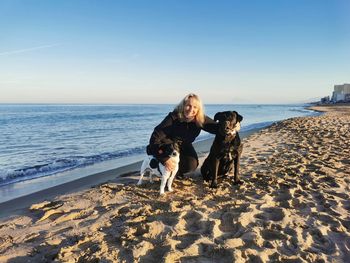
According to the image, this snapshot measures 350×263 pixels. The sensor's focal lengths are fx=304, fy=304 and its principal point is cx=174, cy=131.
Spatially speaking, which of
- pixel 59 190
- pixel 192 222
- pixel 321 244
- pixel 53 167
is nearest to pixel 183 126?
pixel 192 222

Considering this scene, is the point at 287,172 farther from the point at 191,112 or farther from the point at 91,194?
the point at 91,194

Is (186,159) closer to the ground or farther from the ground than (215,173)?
farther from the ground

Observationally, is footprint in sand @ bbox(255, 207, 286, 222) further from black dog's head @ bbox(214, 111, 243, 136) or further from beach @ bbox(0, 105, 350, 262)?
black dog's head @ bbox(214, 111, 243, 136)

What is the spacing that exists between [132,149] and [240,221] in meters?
7.41

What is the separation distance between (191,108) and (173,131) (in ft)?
1.61

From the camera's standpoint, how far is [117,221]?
11.4 ft

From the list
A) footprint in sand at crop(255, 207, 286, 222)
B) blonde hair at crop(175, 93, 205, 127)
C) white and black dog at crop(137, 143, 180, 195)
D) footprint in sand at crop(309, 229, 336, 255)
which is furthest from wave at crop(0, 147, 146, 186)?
footprint in sand at crop(309, 229, 336, 255)

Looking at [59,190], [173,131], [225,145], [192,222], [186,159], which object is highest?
[173,131]

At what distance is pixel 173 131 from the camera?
195 inches

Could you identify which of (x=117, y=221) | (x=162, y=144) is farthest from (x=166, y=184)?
(x=117, y=221)

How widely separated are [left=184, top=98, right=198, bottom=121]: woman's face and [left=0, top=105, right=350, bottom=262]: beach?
1126 mm

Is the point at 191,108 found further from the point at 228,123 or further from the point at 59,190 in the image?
the point at 59,190

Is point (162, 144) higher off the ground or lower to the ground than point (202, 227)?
higher

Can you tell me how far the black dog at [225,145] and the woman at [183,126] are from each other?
29 cm
